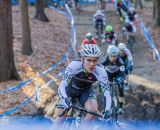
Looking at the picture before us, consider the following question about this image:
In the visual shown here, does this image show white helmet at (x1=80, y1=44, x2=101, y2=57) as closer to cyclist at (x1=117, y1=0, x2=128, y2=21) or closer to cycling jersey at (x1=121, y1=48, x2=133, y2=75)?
cycling jersey at (x1=121, y1=48, x2=133, y2=75)

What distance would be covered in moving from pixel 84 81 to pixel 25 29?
31.8ft

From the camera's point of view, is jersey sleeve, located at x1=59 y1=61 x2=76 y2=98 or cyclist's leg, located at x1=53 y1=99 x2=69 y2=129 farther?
jersey sleeve, located at x1=59 y1=61 x2=76 y2=98

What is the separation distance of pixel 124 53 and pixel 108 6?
2275 centimetres

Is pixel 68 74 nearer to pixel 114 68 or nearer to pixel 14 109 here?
pixel 14 109

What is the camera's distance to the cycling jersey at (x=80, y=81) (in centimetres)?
709

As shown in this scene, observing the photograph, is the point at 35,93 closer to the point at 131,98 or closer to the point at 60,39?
the point at 131,98

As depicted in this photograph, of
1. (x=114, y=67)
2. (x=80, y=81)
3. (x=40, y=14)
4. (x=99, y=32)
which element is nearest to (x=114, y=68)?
(x=114, y=67)

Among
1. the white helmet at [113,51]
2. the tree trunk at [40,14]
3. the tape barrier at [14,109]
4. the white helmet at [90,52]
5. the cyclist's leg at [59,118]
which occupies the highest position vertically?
the tree trunk at [40,14]

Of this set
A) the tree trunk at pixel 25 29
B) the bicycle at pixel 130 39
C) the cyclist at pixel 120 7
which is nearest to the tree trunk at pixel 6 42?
the tree trunk at pixel 25 29

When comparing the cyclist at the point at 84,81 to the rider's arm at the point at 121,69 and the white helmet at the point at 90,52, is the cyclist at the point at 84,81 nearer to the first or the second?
the white helmet at the point at 90,52

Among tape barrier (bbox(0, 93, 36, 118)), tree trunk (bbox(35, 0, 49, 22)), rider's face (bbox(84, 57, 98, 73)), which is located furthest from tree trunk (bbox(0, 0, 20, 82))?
tree trunk (bbox(35, 0, 49, 22))

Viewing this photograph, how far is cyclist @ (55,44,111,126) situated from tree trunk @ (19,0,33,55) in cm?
946

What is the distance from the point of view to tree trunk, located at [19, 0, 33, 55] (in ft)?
53.3

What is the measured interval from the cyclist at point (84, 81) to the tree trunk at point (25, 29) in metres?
9.46
